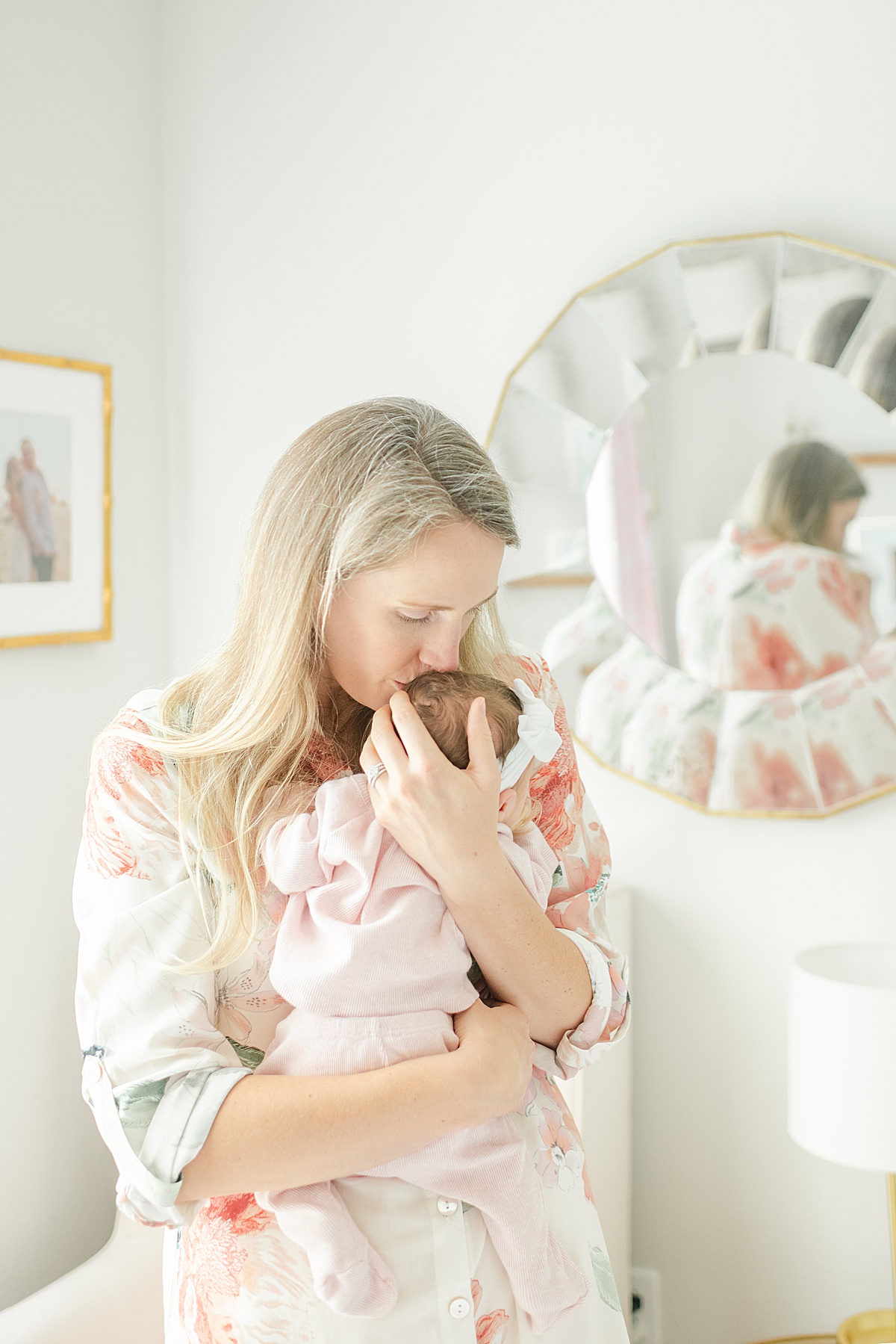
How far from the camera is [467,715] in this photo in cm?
106

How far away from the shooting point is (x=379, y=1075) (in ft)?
3.06

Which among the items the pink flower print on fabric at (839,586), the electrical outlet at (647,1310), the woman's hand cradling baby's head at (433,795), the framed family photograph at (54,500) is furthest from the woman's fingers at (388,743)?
the electrical outlet at (647,1310)

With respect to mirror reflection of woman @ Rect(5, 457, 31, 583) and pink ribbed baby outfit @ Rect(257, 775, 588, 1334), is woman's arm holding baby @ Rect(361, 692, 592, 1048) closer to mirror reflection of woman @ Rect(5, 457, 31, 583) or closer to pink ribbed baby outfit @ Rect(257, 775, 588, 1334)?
pink ribbed baby outfit @ Rect(257, 775, 588, 1334)

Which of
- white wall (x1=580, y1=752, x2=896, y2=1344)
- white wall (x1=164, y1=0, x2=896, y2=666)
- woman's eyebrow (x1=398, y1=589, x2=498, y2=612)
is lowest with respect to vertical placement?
white wall (x1=580, y1=752, x2=896, y2=1344)

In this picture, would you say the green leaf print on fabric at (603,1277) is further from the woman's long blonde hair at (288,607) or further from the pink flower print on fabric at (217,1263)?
the woman's long blonde hair at (288,607)

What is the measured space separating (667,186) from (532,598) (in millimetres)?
779

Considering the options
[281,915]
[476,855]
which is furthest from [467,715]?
[281,915]

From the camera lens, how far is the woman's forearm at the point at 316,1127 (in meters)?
0.90

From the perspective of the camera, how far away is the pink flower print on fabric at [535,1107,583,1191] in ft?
3.56

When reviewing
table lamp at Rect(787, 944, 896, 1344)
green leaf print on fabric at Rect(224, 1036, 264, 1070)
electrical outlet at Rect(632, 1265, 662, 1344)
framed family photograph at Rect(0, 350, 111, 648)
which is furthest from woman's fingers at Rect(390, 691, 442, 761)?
electrical outlet at Rect(632, 1265, 662, 1344)

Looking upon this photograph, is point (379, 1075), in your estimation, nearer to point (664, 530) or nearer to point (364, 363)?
point (664, 530)

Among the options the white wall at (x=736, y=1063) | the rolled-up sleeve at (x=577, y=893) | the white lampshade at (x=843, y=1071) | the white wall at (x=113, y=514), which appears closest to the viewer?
the rolled-up sleeve at (x=577, y=893)

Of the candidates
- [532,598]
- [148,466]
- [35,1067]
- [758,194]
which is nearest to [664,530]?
[532,598]

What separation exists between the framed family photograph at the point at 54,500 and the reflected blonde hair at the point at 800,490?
4.19ft
